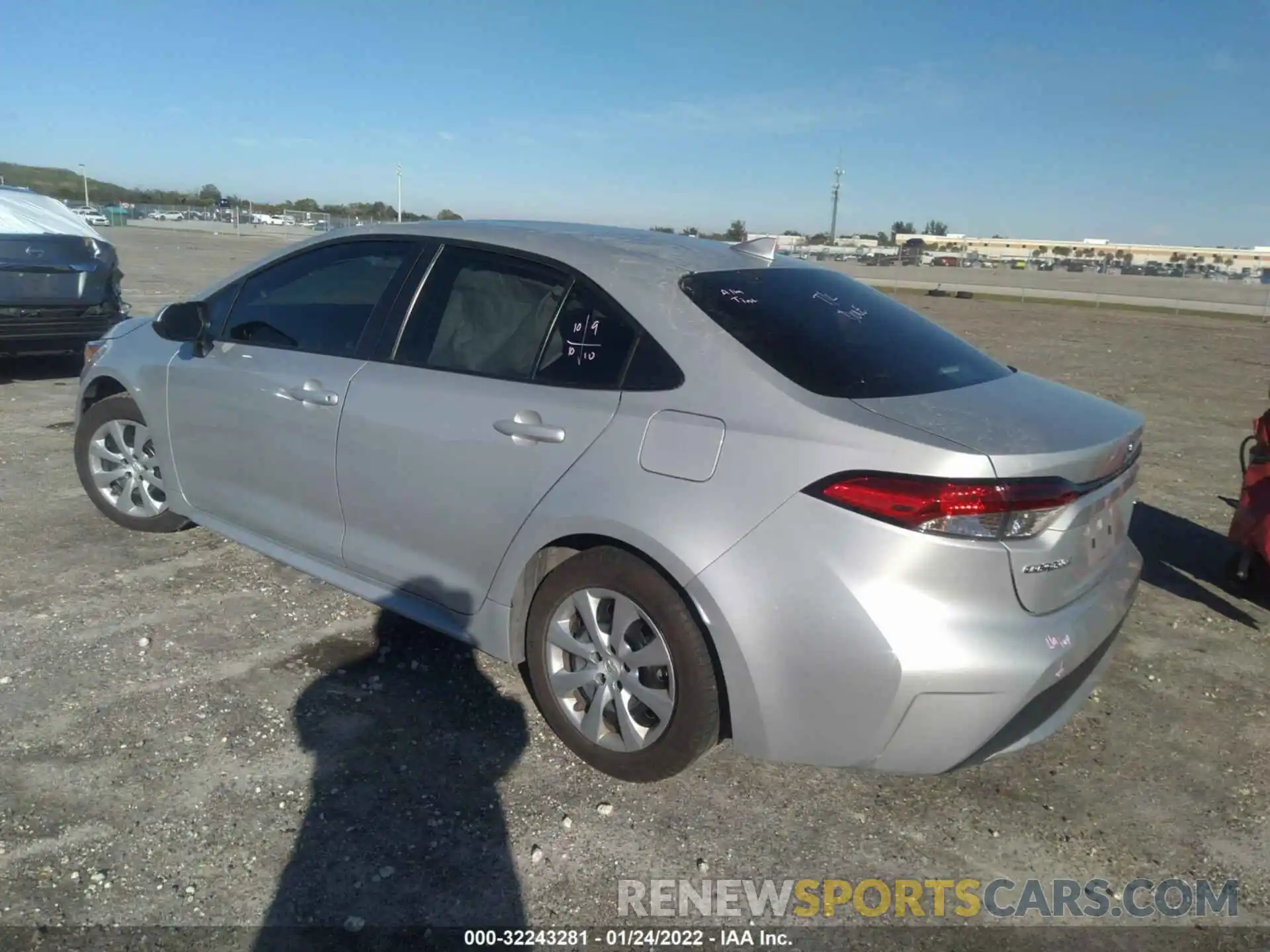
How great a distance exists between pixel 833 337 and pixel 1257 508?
2.72 m

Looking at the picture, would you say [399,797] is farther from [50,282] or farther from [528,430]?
[50,282]

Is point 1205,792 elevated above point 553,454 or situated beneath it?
situated beneath

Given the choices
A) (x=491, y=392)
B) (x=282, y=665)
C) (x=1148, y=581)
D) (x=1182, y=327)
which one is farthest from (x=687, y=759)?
(x=1182, y=327)

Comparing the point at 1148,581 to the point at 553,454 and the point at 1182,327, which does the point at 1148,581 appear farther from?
the point at 1182,327

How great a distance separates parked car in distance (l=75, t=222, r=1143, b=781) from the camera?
2.46 meters

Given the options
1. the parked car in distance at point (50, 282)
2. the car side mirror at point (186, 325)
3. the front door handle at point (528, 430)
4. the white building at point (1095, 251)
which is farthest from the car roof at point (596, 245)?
the white building at point (1095, 251)

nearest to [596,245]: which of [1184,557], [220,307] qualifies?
[220,307]

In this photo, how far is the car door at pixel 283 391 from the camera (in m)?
3.68

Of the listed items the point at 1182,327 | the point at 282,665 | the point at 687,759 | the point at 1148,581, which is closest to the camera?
the point at 687,759

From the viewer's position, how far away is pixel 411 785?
9.59 ft

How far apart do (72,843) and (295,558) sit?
1.49 meters

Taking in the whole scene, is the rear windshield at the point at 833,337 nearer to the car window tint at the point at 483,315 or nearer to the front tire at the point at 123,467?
the car window tint at the point at 483,315

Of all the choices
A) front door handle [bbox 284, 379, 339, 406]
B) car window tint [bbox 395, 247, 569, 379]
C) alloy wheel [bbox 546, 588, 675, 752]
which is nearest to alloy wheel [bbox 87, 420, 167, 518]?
front door handle [bbox 284, 379, 339, 406]

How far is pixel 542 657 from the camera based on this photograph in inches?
122
